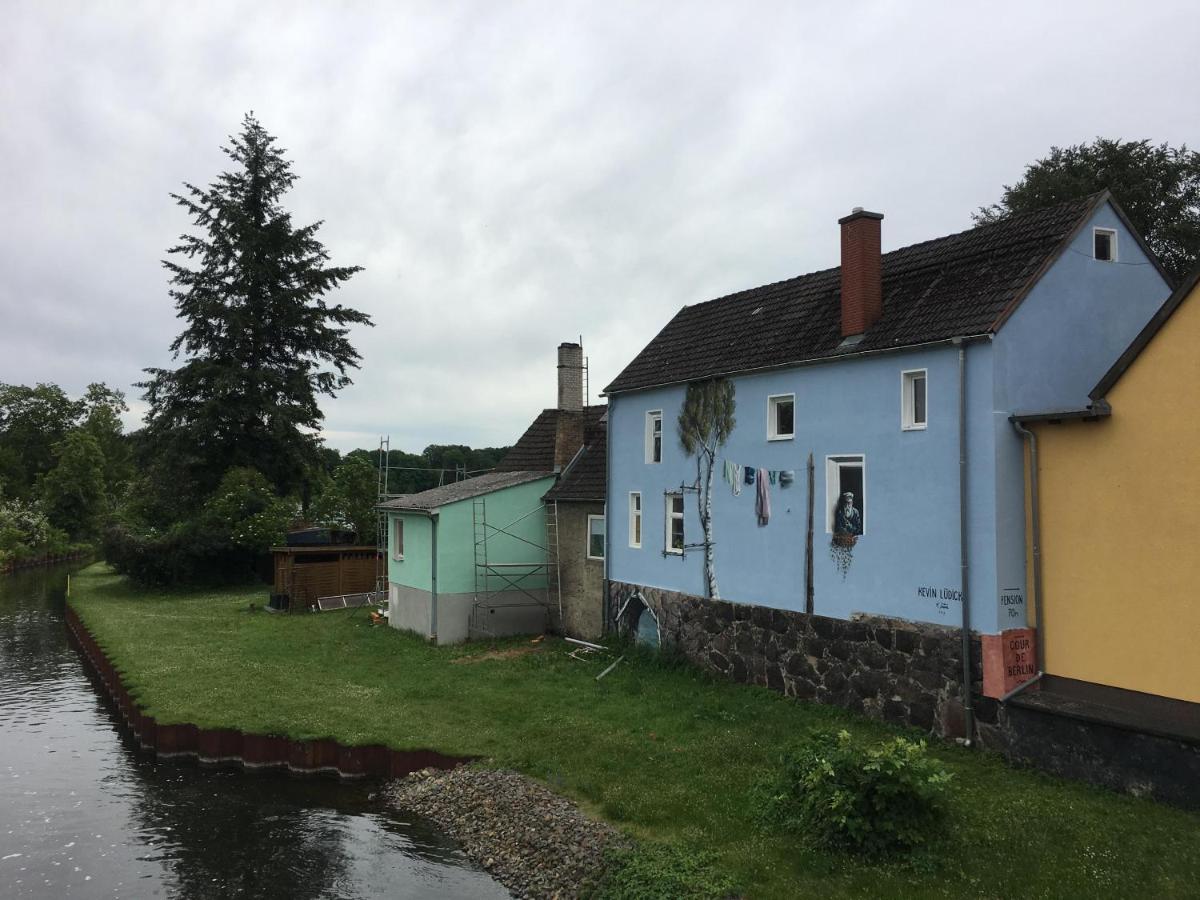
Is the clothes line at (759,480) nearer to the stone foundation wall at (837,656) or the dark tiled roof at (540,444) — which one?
the stone foundation wall at (837,656)

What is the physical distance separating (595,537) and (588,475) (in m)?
2.11

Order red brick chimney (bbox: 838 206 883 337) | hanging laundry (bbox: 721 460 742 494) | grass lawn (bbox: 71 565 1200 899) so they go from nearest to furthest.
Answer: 1. grass lawn (bbox: 71 565 1200 899)
2. red brick chimney (bbox: 838 206 883 337)
3. hanging laundry (bbox: 721 460 742 494)

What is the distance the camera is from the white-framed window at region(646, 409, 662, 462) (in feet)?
75.3

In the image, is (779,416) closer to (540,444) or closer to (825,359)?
(825,359)

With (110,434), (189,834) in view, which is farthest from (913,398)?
(110,434)

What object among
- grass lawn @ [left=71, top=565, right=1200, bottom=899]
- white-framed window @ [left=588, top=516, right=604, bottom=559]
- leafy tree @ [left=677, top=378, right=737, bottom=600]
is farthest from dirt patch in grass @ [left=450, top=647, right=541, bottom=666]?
leafy tree @ [left=677, top=378, right=737, bottom=600]

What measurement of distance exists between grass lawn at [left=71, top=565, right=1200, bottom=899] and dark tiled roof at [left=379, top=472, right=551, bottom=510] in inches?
173

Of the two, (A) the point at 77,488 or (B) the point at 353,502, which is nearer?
(B) the point at 353,502

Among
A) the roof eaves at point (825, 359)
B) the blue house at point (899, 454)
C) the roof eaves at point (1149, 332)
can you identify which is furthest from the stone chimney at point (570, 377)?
the roof eaves at point (1149, 332)

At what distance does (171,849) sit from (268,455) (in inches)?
1390

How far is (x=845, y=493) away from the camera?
17.1 metres

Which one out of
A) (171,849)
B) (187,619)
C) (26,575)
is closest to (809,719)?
(171,849)

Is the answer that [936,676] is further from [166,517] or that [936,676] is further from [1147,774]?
[166,517]

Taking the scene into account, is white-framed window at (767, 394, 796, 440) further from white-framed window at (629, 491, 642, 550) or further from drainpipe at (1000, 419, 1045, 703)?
white-framed window at (629, 491, 642, 550)
